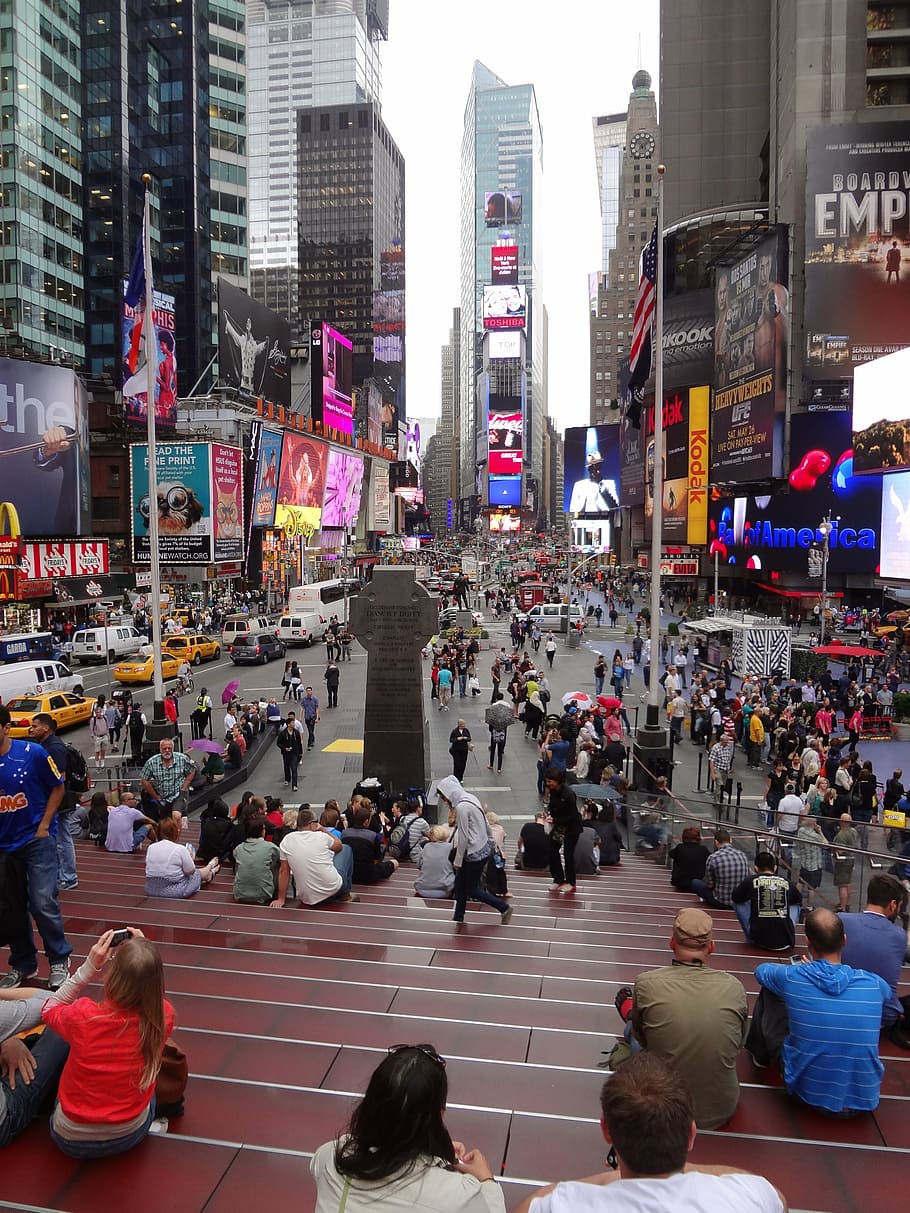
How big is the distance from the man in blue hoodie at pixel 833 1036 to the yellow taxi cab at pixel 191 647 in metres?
32.7

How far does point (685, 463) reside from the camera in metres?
64.4

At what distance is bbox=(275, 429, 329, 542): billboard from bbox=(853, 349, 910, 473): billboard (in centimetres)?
4170

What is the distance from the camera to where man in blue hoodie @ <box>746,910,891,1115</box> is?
3947 mm

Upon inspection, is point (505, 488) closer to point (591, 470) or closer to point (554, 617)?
point (591, 470)

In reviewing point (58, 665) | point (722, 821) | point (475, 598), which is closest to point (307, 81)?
point (475, 598)

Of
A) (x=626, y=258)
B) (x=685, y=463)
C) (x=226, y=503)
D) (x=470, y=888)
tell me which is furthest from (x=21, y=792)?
(x=626, y=258)

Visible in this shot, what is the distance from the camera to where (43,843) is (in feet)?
18.1

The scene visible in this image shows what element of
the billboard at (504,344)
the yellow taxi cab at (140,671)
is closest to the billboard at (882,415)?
the yellow taxi cab at (140,671)

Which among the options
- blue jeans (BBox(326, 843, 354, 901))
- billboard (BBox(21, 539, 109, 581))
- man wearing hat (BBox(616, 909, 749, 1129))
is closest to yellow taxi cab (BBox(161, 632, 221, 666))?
billboard (BBox(21, 539, 109, 581))

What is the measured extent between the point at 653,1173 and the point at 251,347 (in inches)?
2856

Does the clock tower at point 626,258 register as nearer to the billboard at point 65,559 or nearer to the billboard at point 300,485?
the billboard at point 300,485

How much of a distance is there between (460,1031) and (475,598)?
6801 cm

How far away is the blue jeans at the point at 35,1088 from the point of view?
359 cm

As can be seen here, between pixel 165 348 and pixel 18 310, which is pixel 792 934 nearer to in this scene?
pixel 165 348
